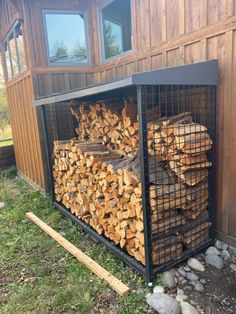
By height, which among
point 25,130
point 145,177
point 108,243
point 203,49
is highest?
point 203,49

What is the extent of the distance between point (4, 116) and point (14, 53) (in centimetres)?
909

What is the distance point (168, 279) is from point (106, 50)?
146 inches

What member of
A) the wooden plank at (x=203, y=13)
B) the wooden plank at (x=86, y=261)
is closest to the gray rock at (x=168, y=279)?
the wooden plank at (x=86, y=261)

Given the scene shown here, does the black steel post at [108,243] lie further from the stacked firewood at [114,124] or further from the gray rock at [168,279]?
the stacked firewood at [114,124]

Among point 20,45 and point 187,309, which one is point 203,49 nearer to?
point 187,309

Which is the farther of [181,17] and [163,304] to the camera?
[181,17]

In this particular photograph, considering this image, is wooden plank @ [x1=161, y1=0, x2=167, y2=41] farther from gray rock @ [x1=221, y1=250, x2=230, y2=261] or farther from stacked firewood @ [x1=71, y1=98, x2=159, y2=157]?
gray rock @ [x1=221, y1=250, x2=230, y2=261]

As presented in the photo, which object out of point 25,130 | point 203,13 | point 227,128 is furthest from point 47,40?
point 227,128

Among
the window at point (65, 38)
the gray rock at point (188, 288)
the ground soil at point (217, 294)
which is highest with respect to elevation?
the window at point (65, 38)

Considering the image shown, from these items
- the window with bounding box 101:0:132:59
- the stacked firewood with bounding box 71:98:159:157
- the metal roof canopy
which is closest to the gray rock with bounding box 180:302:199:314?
the stacked firewood with bounding box 71:98:159:157

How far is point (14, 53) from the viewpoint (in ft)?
17.1

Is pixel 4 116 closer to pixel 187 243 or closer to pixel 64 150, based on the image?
pixel 64 150

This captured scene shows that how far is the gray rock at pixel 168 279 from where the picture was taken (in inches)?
93.7

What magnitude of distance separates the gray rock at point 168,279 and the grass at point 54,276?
19 cm
